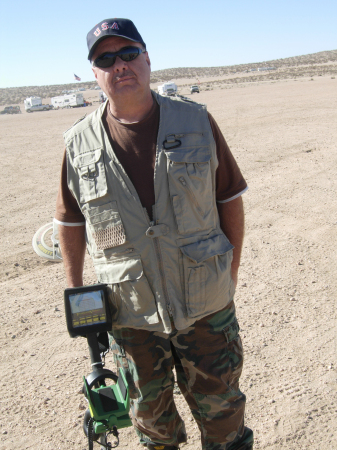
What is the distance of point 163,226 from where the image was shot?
81.5 inches

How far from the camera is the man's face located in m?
2.08

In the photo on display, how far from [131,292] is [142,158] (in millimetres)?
628

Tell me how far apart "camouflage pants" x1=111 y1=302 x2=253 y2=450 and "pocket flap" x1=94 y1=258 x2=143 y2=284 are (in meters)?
0.27

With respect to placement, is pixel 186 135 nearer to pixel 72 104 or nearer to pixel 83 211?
pixel 83 211

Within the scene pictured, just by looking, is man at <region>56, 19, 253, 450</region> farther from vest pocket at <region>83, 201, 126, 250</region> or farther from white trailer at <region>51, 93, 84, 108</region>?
white trailer at <region>51, 93, 84, 108</region>

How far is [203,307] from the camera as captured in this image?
213cm

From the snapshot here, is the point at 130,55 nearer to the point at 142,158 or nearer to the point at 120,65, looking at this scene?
the point at 120,65

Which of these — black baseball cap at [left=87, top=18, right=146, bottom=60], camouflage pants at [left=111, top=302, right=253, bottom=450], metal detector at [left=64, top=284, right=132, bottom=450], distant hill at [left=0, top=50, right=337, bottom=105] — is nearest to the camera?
metal detector at [left=64, top=284, right=132, bottom=450]

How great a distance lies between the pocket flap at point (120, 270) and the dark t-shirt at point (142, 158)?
247mm

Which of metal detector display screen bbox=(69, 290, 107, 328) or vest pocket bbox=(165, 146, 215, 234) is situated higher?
vest pocket bbox=(165, 146, 215, 234)

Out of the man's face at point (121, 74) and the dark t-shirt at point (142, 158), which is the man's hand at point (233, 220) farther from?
the man's face at point (121, 74)

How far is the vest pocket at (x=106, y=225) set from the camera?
210cm

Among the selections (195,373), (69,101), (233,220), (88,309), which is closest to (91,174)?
(88,309)

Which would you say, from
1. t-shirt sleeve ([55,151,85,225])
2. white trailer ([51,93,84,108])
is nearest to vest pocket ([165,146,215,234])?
t-shirt sleeve ([55,151,85,225])
